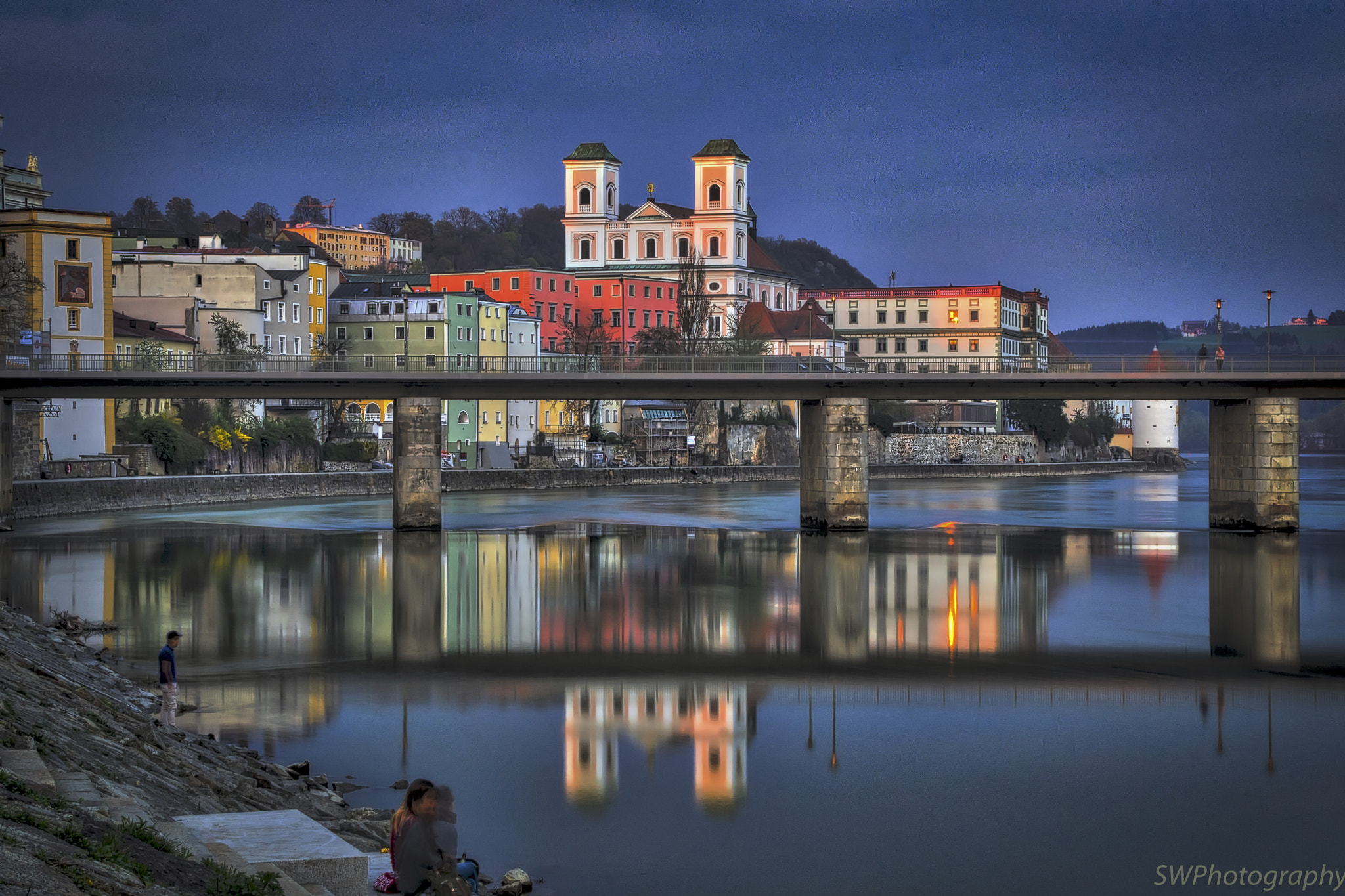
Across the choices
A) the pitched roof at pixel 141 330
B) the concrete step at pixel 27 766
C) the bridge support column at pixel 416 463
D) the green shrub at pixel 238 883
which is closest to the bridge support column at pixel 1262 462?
→ the bridge support column at pixel 416 463

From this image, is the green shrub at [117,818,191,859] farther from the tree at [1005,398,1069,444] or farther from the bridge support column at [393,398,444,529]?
the tree at [1005,398,1069,444]

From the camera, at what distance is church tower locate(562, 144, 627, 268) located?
13562 cm

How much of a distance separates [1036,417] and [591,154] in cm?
4980

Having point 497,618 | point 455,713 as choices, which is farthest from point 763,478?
point 455,713

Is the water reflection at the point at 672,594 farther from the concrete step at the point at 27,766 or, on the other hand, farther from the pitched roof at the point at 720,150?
the pitched roof at the point at 720,150

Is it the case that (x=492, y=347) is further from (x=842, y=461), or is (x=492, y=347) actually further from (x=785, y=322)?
(x=842, y=461)

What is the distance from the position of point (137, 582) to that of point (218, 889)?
29.1 m

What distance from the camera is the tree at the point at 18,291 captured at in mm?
62406

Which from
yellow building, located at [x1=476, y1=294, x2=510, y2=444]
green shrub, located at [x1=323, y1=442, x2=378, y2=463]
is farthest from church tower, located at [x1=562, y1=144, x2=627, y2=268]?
green shrub, located at [x1=323, y1=442, x2=378, y2=463]

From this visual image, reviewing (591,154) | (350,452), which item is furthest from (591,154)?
(350,452)

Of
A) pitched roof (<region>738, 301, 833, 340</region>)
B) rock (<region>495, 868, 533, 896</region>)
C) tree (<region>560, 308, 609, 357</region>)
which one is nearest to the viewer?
rock (<region>495, 868, 533, 896</region>)

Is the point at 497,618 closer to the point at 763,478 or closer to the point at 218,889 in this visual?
the point at 218,889

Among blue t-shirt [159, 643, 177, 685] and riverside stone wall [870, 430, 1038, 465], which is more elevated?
riverside stone wall [870, 430, 1038, 465]

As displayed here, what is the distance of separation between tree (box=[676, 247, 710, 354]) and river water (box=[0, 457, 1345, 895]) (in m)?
59.4
